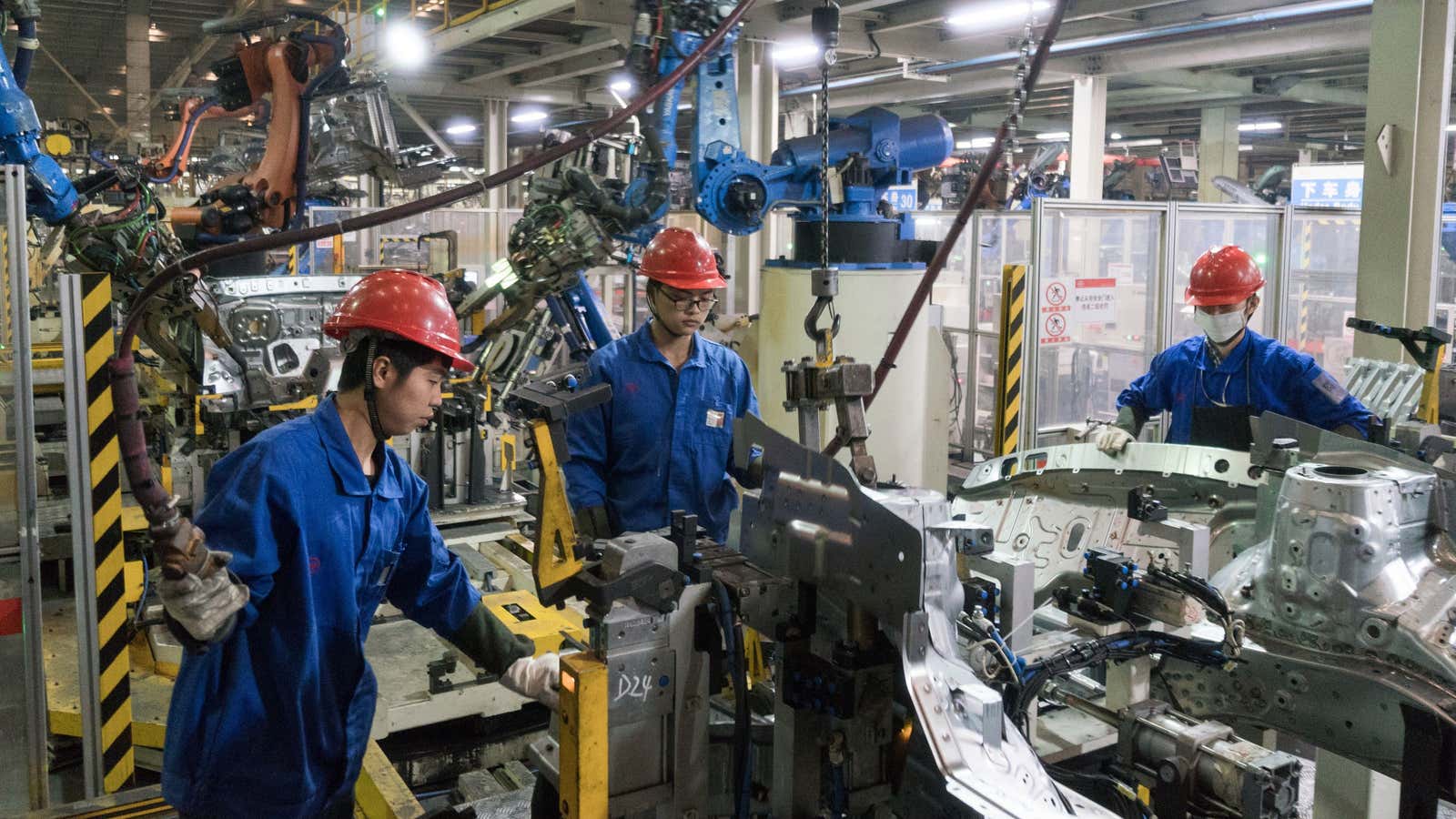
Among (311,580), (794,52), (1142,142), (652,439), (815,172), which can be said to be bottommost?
(311,580)

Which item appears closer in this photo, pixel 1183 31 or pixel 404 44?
pixel 1183 31

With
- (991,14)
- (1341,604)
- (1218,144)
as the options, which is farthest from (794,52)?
(1218,144)

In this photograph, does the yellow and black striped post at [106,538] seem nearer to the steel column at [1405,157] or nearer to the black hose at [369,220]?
the black hose at [369,220]

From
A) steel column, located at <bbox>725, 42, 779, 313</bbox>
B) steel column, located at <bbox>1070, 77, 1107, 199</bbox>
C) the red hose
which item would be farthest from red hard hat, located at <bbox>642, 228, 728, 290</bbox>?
steel column, located at <bbox>1070, 77, 1107, 199</bbox>

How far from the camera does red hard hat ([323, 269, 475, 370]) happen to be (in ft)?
7.48

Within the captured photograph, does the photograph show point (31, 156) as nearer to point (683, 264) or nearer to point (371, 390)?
point (683, 264)

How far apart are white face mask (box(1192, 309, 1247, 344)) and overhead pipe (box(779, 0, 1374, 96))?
424cm

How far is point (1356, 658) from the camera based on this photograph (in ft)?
9.91

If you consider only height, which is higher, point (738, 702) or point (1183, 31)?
point (1183, 31)

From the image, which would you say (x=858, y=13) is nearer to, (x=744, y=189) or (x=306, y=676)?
(x=744, y=189)

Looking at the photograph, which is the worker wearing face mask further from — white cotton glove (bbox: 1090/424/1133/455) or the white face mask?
white cotton glove (bbox: 1090/424/1133/455)

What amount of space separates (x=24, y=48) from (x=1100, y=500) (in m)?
4.58

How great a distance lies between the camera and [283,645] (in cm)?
218

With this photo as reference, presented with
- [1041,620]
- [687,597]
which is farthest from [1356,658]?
[687,597]
